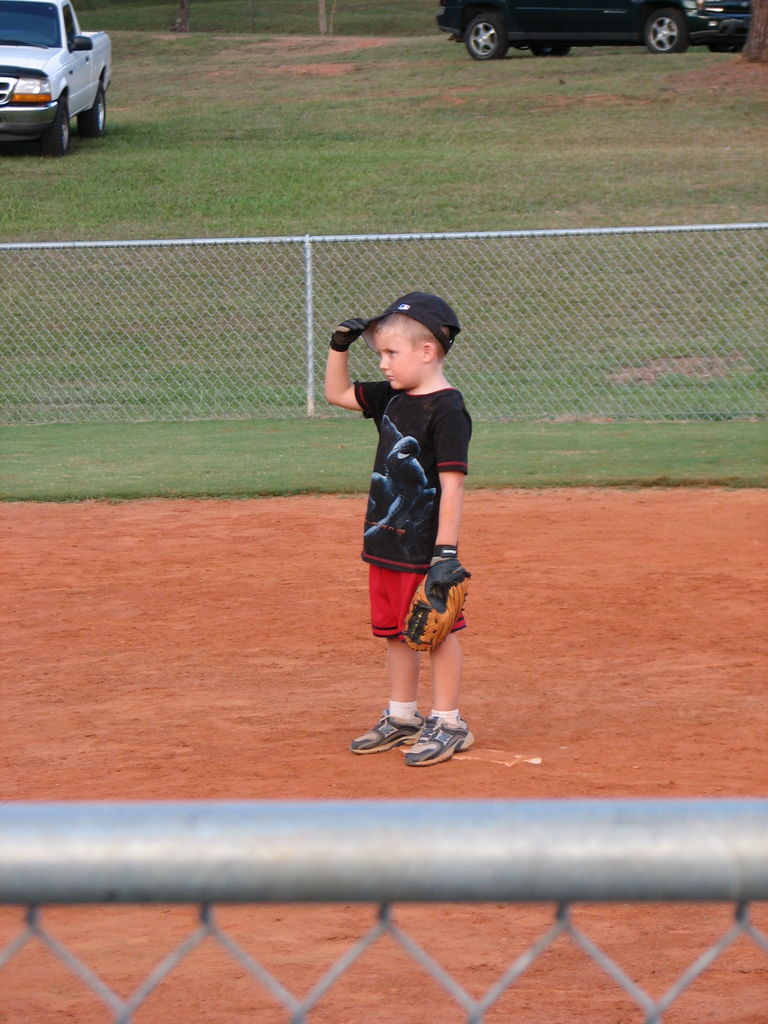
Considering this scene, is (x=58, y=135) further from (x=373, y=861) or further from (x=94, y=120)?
(x=373, y=861)

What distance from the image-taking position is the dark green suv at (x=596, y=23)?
87.0ft

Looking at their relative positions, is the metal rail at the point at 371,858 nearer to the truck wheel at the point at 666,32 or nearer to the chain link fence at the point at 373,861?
the chain link fence at the point at 373,861

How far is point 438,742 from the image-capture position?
16.6 feet

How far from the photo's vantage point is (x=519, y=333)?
16.6 meters

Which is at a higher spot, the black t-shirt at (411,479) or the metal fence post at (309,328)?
the black t-shirt at (411,479)

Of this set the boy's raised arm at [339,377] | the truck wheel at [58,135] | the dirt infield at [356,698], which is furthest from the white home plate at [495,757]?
the truck wheel at [58,135]

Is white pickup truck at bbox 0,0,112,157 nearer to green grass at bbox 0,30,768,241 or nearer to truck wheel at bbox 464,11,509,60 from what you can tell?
green grass at bbox 0,30,768,241

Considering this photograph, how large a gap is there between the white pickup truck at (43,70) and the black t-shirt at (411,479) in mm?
15870

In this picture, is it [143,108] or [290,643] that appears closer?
[290,643]

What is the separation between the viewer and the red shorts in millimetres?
5035

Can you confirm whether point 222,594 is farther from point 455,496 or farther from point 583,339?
point 583,339

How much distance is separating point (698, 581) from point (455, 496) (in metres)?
3.15

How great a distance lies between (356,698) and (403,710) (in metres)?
0.69

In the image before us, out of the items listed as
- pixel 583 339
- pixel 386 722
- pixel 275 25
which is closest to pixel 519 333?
pixel 583 339
